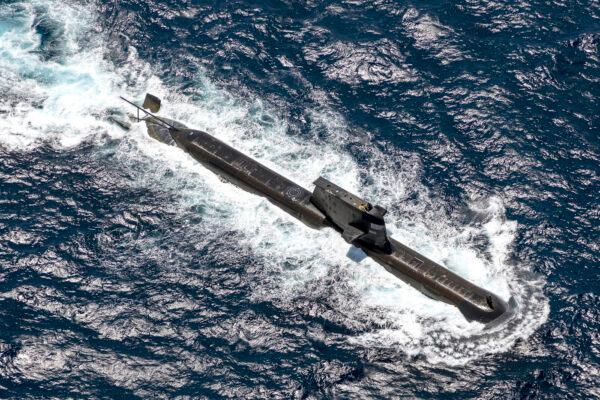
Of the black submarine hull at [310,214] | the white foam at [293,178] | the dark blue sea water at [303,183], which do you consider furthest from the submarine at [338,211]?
the dark blue sea water at [303,183]

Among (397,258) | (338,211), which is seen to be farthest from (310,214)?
(397,258)

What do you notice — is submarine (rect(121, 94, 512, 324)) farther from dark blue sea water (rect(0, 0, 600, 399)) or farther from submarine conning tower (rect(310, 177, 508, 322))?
dark blue sea water (rect(0, 0, 600, 399))

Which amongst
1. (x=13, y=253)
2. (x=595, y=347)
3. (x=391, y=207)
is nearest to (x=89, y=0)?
(x=13, y=253)

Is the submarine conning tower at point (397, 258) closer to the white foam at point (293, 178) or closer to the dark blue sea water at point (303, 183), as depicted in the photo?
the white foam at point (293, 178)

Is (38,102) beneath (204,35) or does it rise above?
beneath

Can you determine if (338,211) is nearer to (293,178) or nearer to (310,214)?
(310,214)

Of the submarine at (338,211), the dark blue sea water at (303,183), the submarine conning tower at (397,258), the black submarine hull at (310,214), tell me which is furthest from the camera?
the submarine at (338,211)

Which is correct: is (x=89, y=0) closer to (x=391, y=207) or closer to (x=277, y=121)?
(x=277, y=121)

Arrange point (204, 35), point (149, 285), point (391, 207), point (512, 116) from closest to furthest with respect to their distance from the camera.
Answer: point (149, 285) < point (391, 207) < point (512, 116) < point (204, 35)

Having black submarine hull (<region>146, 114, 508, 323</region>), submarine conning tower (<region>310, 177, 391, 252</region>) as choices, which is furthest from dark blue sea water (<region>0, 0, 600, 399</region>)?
submarine conning tower (<region>310, 177, 391, 252</region>)
